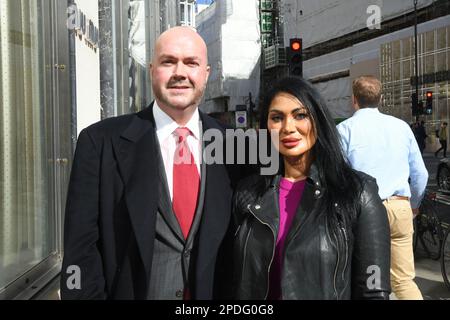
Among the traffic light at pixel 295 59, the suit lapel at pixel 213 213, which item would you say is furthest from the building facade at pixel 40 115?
the traffic light at pixel 295 59

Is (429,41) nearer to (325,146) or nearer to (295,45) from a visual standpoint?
(295,45)

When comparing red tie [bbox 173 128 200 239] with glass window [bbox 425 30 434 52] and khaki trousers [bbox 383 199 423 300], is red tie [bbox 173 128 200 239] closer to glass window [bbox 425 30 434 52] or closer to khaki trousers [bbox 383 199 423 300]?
khaki trousers [bbox 383 199 423 300]

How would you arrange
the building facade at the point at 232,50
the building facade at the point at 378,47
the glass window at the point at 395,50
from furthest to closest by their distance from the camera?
1. the building facade at the point at 232,50
2. the glass window at the point at 395,50
3. the building facade at the point at 378,47

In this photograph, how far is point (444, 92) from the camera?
26422mm

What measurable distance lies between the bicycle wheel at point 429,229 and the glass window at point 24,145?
3.85 m

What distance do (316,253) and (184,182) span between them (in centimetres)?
51

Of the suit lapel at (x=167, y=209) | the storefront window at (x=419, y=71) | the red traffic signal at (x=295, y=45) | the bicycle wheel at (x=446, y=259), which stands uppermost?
the storefront window at (x=419, y=71)

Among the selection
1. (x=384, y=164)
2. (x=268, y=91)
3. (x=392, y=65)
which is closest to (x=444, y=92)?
(x=392, y=65)

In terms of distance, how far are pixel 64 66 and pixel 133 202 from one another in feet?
8.40

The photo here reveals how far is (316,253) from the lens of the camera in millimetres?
1784

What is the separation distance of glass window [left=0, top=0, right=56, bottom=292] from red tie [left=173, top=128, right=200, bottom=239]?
156cm

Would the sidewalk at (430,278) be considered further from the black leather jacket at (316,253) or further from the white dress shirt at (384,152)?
the black leather jacket at (316,253)

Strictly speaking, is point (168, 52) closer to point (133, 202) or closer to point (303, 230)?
point (133, 202)

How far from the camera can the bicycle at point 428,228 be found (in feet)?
18.8
